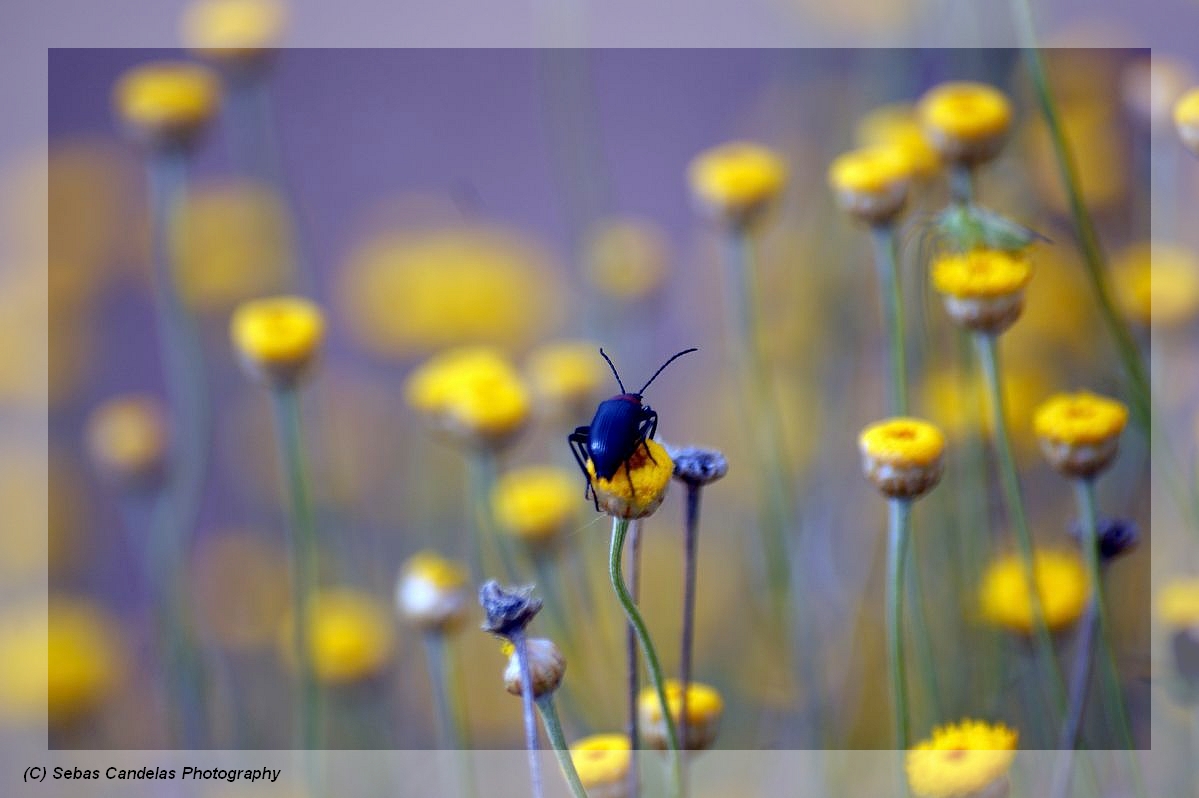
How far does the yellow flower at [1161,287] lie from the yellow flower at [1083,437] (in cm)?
17

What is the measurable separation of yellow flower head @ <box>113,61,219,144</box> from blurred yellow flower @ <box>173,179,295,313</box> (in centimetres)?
15

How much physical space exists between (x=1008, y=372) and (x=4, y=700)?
2.17ft

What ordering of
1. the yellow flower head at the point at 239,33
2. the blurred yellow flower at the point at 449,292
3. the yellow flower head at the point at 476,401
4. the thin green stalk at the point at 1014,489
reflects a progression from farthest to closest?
the blurred yellow flower at the point at 449,292 < the yellow flower head at the point at 239,33 < the yellow flower head at the point at 476,401 < the thin green stalk at the point at 1014,489

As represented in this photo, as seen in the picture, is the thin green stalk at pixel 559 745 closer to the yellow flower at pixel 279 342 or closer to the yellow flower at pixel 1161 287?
the yellow flower at pixel 279 342

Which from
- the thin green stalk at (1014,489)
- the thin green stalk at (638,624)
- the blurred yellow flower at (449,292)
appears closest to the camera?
the thin green stalk at (638,624)

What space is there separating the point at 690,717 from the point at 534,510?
0.17m

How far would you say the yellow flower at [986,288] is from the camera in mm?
485

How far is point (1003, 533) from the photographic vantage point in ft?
2.37

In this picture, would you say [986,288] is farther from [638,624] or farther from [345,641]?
[345,641]

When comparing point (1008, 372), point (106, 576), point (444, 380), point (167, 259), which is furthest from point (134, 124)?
point (1008, 372)

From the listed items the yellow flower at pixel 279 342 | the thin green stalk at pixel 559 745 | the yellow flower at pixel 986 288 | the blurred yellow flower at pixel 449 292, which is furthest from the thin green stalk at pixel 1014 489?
the blurred yellow flower at pixel 449 292

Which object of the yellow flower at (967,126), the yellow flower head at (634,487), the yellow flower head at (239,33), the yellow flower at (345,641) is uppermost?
the yellow flower head at (239,33)

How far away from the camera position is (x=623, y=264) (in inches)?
32.8

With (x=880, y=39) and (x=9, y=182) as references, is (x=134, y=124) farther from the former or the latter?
(x=880, y=39)
